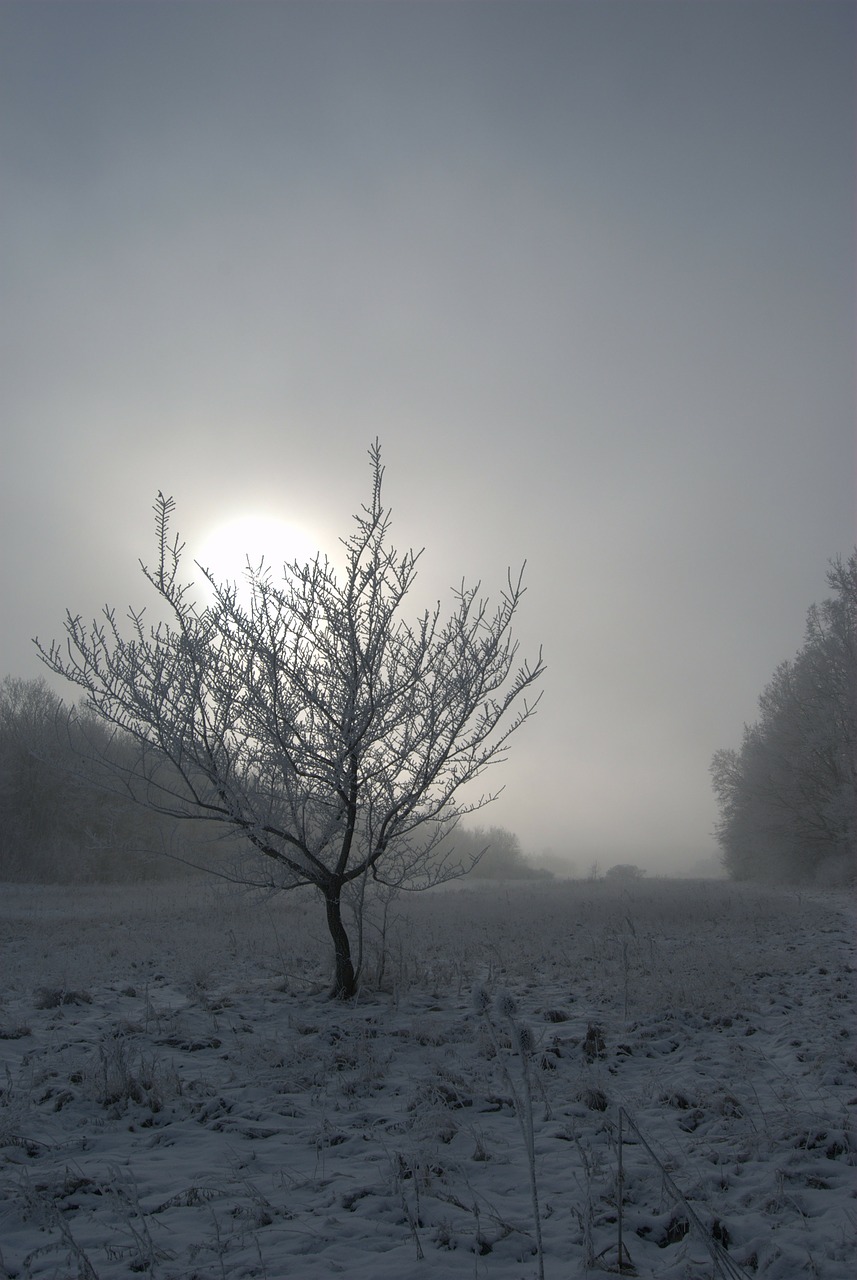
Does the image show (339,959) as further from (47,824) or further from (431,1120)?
(47,824)

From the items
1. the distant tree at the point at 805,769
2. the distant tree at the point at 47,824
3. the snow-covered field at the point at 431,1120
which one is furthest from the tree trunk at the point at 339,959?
the distant tree at the point at 47,824

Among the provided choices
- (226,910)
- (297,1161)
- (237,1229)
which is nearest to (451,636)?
(297,1161)

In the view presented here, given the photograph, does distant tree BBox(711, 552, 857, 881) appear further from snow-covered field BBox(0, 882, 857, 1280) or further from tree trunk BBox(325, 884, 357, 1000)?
tree trunk BBox(325, 884, 357, 1000)

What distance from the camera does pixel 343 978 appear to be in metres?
9.18

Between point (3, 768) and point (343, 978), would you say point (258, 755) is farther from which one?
point (3, 768)

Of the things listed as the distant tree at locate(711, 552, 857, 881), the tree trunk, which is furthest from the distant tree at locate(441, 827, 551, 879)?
the tree trunk

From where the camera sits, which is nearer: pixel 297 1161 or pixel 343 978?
pixel 297 1161

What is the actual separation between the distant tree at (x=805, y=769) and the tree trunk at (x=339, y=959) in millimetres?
21482

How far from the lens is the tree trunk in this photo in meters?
9.15

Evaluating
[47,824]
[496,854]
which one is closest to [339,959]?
[47,824]

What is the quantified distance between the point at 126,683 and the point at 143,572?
140 cm

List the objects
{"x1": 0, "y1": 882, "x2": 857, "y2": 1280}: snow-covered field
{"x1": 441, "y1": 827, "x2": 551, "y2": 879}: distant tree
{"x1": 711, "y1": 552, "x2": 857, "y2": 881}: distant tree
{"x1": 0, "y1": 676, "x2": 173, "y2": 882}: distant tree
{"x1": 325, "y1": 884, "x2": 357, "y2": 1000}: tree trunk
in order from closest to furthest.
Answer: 1. {"x1": 0, "y1": 882, "x2": 857, "y2": 1280}: snow-covered field
2. {"x1": 325, "y1": 884, "x2": 357, "y2": 1000}: tree trunk
3. {"x1": 711, "y1": 552, "x2": 857, "y2": 881}: distant tree
4. {"x1": 0, "y1": 676, "x2": 173, "y2": 882}: distant tree
5. {"x1": 441, "y1": 827, "x2": 551, "y2": 879}: distant tree

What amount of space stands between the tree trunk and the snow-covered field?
14.7 inches

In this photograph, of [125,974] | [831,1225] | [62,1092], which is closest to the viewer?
[831,1225]
